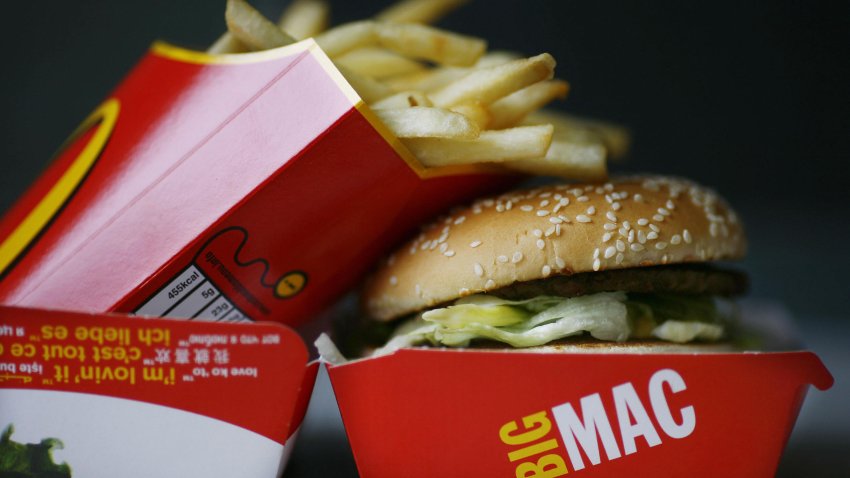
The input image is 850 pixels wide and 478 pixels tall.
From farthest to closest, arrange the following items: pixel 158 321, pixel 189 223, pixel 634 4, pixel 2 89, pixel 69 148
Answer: pixel 634 4 → pixel 2 89 → pixel 69 148 → pixel 189 223 → pixel 158 321

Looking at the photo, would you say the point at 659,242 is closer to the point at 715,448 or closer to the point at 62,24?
the point at 715,448

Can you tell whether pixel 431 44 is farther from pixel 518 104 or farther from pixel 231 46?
pixel 231 46

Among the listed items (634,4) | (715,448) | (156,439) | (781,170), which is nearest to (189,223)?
(156,439)

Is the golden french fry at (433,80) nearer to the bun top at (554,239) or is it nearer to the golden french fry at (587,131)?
the golden french fry at (587,131)

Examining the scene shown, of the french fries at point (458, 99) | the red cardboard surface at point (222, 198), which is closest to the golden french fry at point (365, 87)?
the french fries at point (458, 99)

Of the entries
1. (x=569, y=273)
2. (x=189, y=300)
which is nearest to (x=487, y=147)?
(x=569, y=273)

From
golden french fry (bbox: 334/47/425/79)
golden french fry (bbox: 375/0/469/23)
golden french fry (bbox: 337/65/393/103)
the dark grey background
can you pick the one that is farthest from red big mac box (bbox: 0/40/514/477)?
the dark grey background

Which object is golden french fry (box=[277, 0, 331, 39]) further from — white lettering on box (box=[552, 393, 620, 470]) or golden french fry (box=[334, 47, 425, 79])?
white lettering on box (box=[552, 393, 620, 470])
